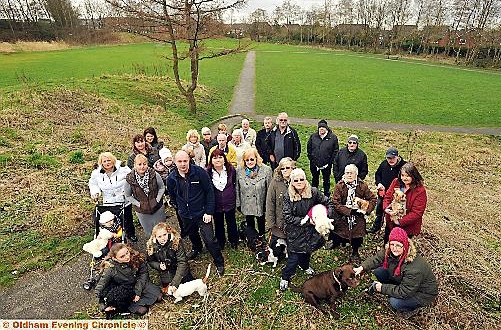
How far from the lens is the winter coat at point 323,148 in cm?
739

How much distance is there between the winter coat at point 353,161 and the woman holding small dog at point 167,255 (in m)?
3.49

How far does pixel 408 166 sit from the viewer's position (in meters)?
5.03

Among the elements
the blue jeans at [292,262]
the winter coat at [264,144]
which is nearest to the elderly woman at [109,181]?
the blue jeans at [292,262]

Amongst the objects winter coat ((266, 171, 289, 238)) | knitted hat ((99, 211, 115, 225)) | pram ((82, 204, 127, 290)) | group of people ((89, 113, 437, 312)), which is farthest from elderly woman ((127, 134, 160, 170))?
winter coat ((266, 171, 289, 238))

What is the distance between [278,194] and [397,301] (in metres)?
2.18

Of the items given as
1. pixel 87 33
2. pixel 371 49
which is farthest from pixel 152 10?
pixel 371 49

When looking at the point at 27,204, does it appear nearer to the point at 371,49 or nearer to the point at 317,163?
the point at 317,163

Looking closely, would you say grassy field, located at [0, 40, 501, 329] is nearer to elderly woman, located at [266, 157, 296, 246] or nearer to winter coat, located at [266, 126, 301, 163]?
elderly woman, located at [266, 157, 296, 246]

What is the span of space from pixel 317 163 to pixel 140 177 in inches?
157

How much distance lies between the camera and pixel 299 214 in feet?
15.8

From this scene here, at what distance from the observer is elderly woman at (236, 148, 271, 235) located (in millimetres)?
5382

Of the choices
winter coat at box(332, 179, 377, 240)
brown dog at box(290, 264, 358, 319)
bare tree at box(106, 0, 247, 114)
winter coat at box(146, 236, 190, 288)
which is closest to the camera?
brown dog at box(290, 264, 358, 319)

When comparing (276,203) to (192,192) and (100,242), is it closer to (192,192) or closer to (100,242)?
(192,192)

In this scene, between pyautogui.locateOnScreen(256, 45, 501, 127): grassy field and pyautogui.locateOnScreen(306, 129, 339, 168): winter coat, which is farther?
pyautogui.locateOnScreen(256, 45, 501, 127): grassy field
